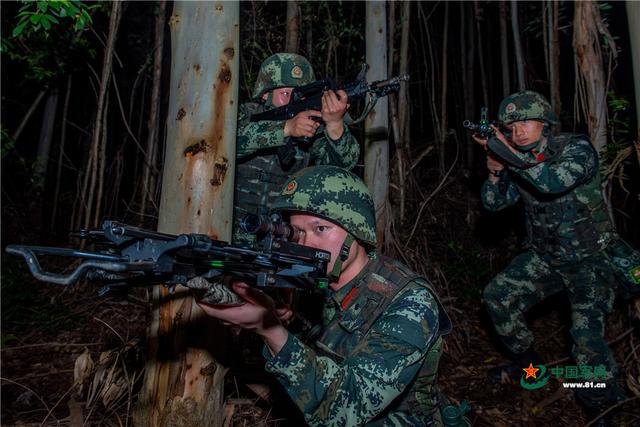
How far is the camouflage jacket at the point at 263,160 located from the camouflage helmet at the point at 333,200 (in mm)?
1085

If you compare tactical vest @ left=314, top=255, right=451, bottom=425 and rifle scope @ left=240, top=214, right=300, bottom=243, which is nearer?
rifle scope @ left=240, top=214, right=300, bottom=243

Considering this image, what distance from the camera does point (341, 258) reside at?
6.68 feet

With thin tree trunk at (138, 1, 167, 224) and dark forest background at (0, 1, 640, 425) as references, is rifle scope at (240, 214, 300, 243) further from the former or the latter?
thin tree trunk at (138, 1, 167, 224)

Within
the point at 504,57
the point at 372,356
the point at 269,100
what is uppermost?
the point at 504,57

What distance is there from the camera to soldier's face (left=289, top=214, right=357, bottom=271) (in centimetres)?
206

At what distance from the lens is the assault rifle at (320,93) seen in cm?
320

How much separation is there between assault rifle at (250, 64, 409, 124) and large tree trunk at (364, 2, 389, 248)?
123 centimetres

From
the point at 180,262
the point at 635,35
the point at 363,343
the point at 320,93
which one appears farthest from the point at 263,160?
the point at 635,35

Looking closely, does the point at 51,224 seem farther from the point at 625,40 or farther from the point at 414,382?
the point at 625,40

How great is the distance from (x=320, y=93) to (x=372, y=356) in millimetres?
2151

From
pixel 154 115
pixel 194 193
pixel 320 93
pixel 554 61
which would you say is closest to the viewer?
pixel 194 193

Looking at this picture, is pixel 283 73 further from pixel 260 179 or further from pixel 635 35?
pixel 635 35

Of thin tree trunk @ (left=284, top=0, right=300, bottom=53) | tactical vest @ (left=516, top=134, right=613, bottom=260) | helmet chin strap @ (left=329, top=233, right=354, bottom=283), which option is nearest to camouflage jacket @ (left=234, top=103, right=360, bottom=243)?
helmet chin strap @ (left=329, top=233, right=354, bottom=283)

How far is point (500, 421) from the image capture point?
12.1 ft
